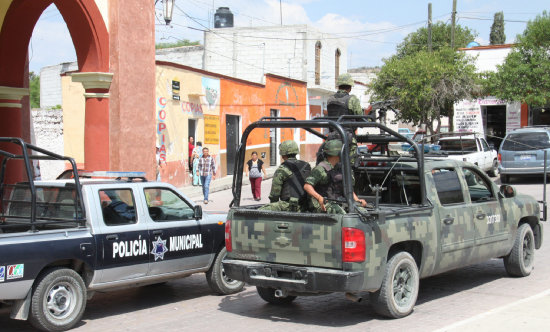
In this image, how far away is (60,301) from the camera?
22.5 ft

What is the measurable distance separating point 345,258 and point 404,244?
43.1 inches

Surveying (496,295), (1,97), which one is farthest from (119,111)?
(496,295)

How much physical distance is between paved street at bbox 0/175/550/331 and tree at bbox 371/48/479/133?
881 inches

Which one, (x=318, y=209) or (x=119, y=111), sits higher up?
(x=119, y=111)

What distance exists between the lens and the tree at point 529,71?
28.9 meters

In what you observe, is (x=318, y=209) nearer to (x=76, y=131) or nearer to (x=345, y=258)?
(x=345, y=258)

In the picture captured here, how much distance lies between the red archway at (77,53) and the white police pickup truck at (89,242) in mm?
6606

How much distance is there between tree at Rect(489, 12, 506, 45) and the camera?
64562 millimetres

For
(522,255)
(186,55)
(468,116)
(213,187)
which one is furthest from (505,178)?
(186,55)

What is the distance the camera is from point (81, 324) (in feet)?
23.6

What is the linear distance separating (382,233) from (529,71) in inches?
983

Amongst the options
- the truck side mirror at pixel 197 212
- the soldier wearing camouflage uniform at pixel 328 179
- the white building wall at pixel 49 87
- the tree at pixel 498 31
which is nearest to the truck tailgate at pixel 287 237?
the soldier wearing camouflage uniform at pixel 328 179

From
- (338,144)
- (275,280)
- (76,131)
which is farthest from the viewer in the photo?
(76,131)

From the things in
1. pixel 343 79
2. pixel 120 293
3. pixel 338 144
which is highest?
pixel 343 79
